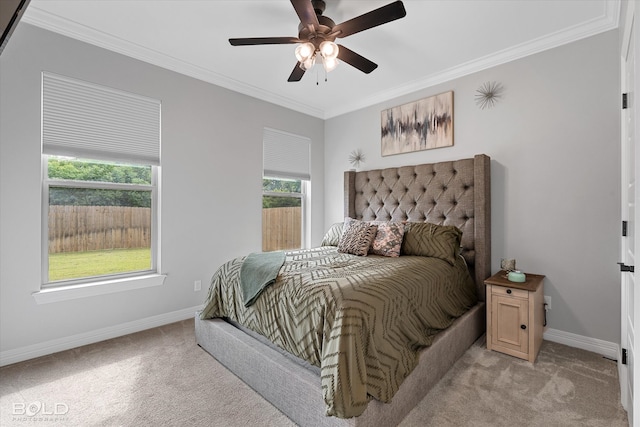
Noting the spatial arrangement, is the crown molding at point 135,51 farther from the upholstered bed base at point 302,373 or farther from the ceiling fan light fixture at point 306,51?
the upholstered bed base at point 302,373

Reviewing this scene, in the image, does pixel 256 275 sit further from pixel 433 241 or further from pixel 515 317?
pixel 515 317

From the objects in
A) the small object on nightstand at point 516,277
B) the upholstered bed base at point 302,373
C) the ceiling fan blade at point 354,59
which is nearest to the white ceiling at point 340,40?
the ceiling fan blade at point 354,59

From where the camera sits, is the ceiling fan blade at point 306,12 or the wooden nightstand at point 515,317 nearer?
the ceiling fan blade at point 306,12

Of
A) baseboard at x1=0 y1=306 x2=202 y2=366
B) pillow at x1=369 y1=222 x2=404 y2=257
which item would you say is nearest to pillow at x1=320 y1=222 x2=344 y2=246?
pillow at x1=369 y1=222 x2=404 y2=257

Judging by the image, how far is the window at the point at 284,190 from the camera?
12.5ft

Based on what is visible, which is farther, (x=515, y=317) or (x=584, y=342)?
(x=584, y=342)

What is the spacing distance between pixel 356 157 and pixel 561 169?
86.2 inches

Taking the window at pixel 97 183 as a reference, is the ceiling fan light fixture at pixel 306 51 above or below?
above

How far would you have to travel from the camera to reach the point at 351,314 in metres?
1.41

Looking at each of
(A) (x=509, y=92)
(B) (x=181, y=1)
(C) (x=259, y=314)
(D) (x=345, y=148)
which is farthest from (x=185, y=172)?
(A) (x=509, y=92)

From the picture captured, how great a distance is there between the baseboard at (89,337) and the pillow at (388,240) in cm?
203

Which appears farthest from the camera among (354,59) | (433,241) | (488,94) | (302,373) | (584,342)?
(488,94)

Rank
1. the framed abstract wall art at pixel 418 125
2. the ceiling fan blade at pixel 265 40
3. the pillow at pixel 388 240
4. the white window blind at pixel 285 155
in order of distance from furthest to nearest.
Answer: the white window blind at pixel 285 155 < the framed abstract wall art at pixel 418 125 < the pillow at pixel 388 240 < the ceiling fan blade at pixel 265 40


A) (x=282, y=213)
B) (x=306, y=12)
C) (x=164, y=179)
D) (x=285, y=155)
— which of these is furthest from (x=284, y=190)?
(x=306, y=12)
